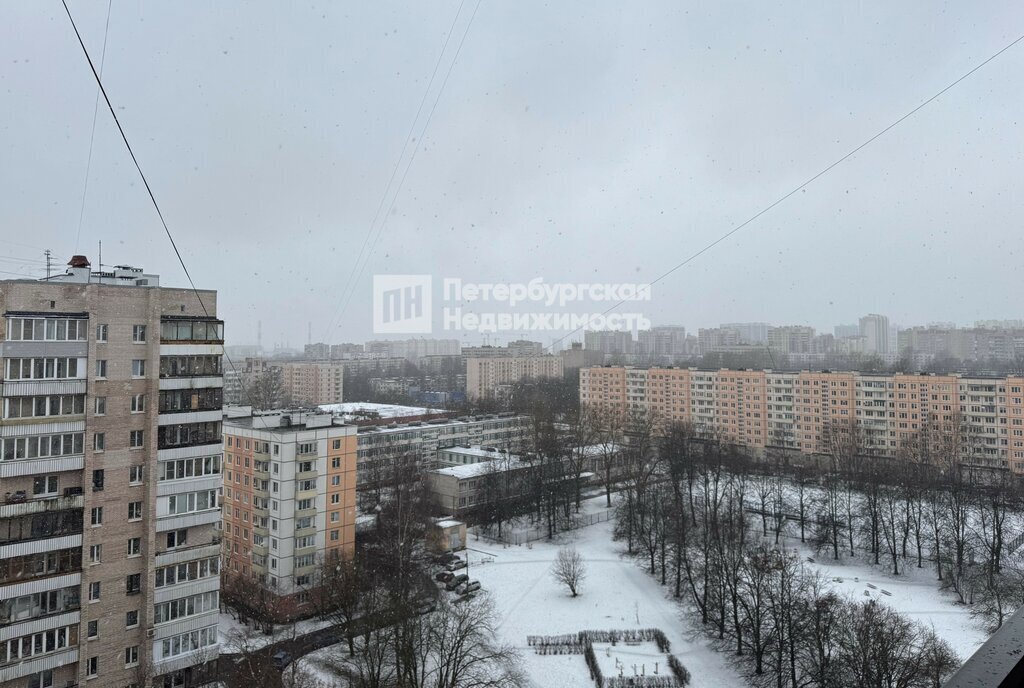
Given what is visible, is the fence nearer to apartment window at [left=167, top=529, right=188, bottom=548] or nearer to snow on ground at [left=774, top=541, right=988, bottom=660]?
snow on ground at [left=774, top=541, right=988, bottom=660]

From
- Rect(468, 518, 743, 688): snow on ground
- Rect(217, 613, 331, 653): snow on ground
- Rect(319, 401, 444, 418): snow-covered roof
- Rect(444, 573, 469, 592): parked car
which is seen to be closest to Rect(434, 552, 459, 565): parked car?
Rect(468, 518, 743, 688): snow on ground

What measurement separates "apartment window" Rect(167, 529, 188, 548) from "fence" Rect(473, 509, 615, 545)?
27.3ft

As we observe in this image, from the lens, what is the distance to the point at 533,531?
14297 millimetres

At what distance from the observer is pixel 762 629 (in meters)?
8.16

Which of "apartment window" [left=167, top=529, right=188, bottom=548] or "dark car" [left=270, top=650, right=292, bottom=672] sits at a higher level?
"apartment window" [left=167, top=529, right=188, bottom=548]

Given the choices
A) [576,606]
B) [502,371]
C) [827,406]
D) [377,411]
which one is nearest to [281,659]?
[576,606]

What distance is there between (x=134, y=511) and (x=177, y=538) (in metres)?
0.56

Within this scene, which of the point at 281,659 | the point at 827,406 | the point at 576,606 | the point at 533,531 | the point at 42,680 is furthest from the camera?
the point at 827,406

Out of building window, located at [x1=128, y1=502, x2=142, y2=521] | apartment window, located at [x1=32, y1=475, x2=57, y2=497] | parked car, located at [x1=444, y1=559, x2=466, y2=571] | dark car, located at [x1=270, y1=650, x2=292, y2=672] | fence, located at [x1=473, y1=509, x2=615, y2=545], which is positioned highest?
apartment window, located at [x1=32, y1=475, x2=57, y2=497]

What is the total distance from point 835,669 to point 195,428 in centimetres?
770

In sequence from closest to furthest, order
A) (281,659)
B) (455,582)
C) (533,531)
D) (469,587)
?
(281,659) → (469,587) → (455,582) → (533,531)

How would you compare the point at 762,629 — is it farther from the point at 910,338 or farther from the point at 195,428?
the point at 910,338

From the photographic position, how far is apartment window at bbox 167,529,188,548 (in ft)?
20.1

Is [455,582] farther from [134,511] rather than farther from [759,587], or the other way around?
[134,511]
